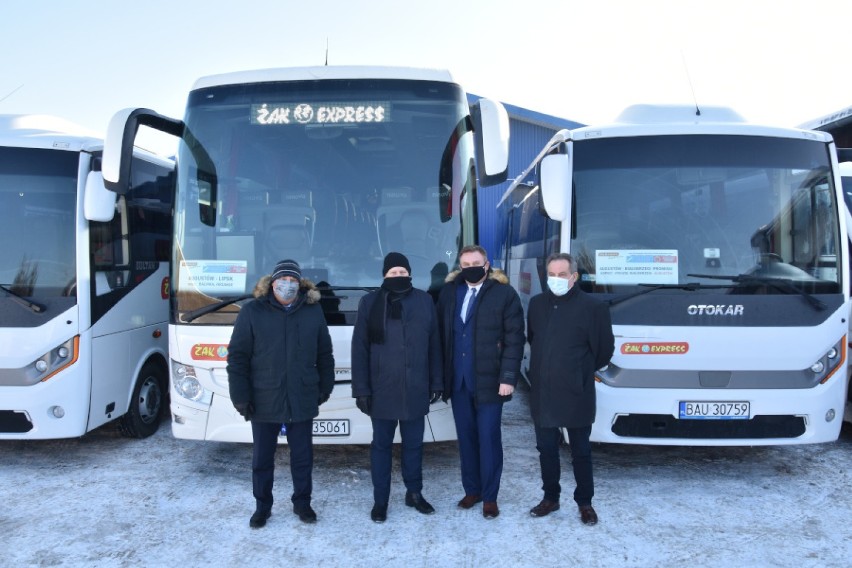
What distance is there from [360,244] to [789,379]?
337cm

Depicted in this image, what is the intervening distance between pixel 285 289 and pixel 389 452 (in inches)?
52.7

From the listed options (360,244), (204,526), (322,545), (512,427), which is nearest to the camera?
(322,545)

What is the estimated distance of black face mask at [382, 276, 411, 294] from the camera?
4.22 meters

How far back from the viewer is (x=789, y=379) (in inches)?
186

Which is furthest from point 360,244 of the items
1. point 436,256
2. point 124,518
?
point 124,518

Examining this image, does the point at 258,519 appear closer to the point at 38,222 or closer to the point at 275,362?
the point at 275,362

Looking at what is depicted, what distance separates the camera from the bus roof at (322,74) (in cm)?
493

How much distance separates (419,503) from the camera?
4.43 metres

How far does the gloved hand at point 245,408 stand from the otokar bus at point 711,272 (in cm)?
257

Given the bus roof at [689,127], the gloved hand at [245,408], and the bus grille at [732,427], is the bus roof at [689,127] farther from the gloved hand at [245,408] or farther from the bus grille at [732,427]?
the gloved hand at [245,408]

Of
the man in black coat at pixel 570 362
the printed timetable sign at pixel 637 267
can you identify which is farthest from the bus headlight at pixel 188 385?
the printed timetable sign at pixel 637 267

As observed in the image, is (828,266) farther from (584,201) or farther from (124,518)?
(124,518)

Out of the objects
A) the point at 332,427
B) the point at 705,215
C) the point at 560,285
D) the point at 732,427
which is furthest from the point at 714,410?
the point at 332,427

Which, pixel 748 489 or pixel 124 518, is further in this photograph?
pixel 748 489
